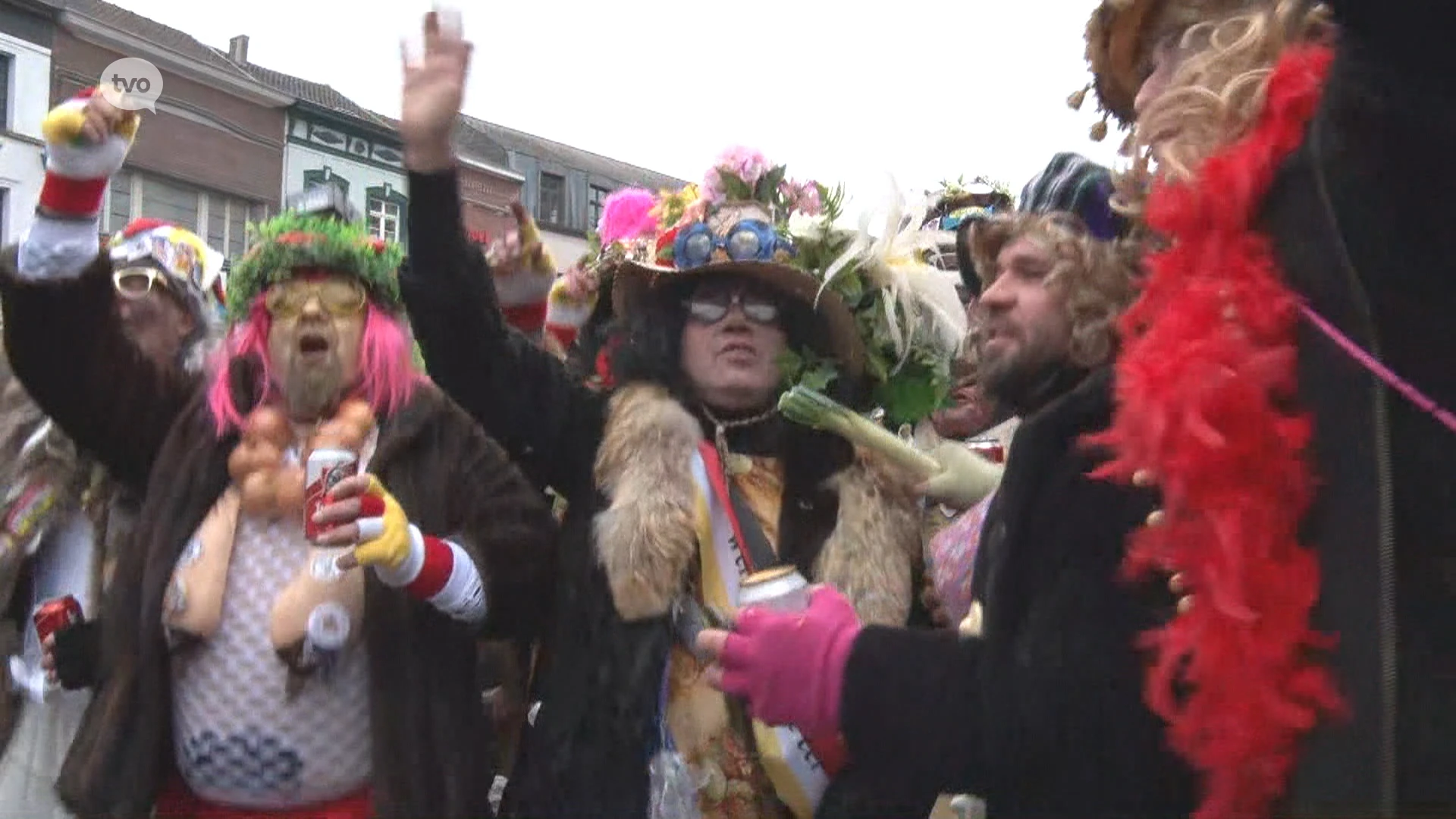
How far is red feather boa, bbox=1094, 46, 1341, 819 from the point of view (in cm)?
132

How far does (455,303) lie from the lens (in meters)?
2.59

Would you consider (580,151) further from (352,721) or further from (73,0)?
(352,721)

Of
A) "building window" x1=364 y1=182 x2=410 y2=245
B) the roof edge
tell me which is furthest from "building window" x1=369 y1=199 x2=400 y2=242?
the roof edge

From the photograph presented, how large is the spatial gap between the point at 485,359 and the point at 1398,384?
1826 mm

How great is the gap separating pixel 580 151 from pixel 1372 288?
35507 millimetres

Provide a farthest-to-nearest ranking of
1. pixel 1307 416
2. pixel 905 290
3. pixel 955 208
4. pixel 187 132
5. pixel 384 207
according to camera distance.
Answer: pixel 384 207
pixel 187 132
pixel 955 208
pixel 905 290
pixel 1307 416

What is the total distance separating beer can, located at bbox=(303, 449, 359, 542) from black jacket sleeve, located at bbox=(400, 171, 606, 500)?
394 mm

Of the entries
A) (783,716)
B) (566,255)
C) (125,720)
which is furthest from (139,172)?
(783,716)

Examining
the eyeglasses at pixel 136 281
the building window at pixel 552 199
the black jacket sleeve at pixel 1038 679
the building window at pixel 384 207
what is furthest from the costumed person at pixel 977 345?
the building window at pixel 552 199

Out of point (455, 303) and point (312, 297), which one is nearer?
point (455, 303)

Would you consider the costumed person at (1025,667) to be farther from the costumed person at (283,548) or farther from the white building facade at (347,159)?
the white building facade at (347,159)

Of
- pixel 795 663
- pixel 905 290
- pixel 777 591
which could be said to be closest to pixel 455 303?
pixel 777 591

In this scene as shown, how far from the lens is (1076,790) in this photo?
1.47m

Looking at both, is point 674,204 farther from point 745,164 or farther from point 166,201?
point 166,201
